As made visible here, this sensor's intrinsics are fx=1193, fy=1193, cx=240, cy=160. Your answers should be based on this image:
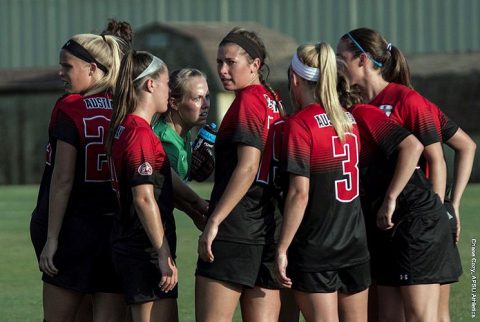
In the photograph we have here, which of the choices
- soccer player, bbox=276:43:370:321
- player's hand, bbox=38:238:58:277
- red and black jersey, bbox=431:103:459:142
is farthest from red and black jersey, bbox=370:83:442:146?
player's hand, bbox=38:238:58:277

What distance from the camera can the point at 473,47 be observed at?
26344 mm

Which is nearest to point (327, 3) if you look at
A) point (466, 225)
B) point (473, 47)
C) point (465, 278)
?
point (473, 47)

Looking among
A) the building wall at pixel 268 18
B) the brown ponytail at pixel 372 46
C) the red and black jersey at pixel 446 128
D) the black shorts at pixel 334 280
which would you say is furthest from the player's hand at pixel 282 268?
the building wall at pixel 268 18

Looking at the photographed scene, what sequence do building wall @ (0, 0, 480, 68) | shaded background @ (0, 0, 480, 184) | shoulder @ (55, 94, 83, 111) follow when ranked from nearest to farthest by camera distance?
shoulder @ (55, 94, 83, 111) → shaded background @ (0, 0, 480, 184) → building wall @ (0, 0, 480, 68)

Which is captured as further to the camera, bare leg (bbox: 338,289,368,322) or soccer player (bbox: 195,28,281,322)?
bare leg (bbox: 338,289,368,322)

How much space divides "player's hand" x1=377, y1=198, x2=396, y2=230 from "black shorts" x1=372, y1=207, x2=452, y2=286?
11cm

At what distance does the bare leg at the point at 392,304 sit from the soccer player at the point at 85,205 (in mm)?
1353

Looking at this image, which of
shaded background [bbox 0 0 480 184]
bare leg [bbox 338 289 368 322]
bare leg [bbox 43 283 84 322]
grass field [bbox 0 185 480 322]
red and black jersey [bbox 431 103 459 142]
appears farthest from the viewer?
shaded background [bbox 0 0 480 184]

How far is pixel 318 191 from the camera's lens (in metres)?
5.58

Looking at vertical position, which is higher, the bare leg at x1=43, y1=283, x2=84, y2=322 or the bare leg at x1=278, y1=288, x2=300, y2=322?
the bare leg at x1=43, y1=283, x2=84, y2=322

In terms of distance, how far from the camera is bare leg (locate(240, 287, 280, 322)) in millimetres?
5664

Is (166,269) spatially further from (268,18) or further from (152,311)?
(268,18)

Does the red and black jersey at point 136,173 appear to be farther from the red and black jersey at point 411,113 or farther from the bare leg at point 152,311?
the red and black jersey at point 411,113

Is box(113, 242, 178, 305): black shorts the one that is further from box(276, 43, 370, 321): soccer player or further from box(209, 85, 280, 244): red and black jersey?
box(276, 43, 370, 321): soccer player
